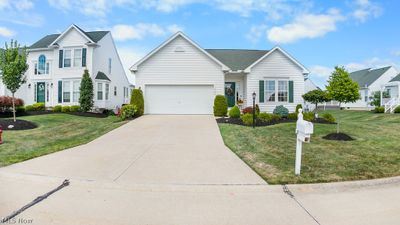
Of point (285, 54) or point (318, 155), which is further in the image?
point (285, 54)

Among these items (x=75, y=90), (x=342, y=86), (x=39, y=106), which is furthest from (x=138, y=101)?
(x=342, y=86)

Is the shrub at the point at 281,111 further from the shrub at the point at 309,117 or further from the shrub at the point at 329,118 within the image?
the shrub at the point at 329,118

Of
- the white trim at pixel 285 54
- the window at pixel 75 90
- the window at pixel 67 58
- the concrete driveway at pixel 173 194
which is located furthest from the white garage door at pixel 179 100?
the concrete driveway at pixel 173 194

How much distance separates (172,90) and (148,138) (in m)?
10.2

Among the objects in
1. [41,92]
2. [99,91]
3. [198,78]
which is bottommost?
[41,92]

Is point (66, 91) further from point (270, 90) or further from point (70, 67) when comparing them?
point (270, 90)

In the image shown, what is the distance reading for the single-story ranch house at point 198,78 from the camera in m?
21.0

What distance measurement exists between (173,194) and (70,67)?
22743 millimetres

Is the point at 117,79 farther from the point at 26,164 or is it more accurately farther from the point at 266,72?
the point at 26,164

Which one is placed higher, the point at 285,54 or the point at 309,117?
the point at 285,54

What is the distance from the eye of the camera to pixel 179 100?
2130cm

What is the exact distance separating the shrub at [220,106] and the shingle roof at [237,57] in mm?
3485

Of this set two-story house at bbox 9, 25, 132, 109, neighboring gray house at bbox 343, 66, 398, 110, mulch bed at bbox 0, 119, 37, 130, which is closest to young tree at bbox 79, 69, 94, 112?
two-story house at bbox 9, 25, 132, 109

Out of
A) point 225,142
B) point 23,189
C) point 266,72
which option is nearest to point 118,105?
point 266,72
